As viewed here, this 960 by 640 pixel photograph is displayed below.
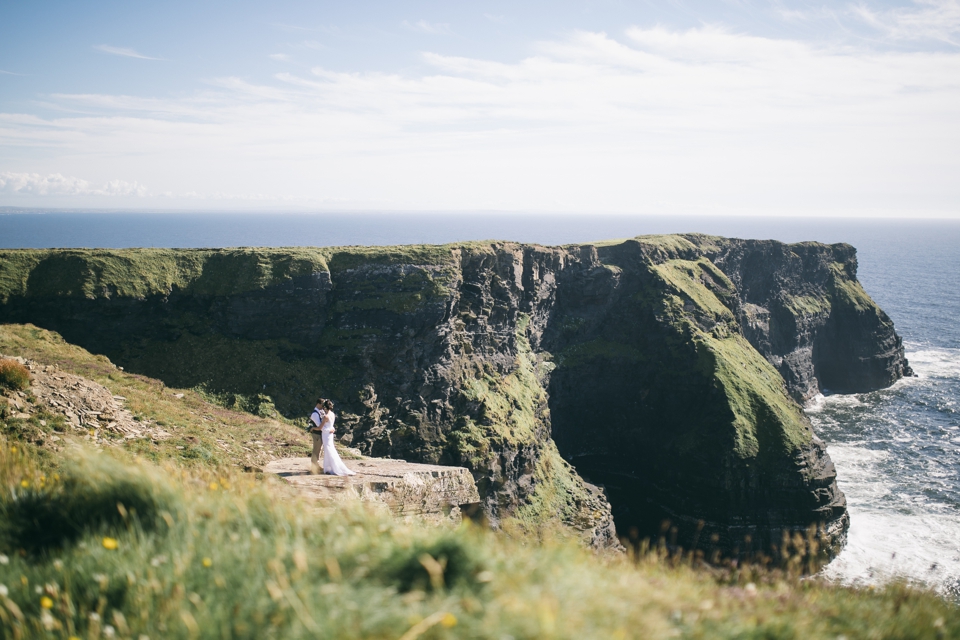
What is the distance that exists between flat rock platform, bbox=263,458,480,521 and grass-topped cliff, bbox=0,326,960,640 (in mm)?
6427

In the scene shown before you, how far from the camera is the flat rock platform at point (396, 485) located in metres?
15.1

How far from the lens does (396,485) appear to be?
17.4m

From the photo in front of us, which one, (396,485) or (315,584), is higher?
(315,584)

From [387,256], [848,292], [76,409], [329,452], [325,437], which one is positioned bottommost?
[329,452]

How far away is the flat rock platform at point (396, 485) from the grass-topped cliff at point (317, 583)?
6.43 metres

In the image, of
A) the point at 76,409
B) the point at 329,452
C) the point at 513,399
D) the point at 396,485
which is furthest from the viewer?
the point at 513,399

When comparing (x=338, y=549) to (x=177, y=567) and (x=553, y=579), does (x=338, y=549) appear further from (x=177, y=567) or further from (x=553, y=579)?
(x=553, y=579)

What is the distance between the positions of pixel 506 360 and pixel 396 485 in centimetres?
2558

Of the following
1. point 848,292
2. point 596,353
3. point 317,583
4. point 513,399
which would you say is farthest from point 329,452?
point 848,292

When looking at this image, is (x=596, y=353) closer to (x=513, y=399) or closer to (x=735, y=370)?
(x=735, y=370)

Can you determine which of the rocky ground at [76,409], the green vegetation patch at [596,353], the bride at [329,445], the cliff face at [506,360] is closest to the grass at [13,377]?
the rocky ground at [76,409]

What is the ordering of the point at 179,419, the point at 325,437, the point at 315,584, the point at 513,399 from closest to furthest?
the point at 315,584, the point at 325,437, the point at 179,419, the point at 513,399

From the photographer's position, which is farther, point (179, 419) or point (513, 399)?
point (513, 399)

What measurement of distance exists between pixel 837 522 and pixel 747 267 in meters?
42.9
